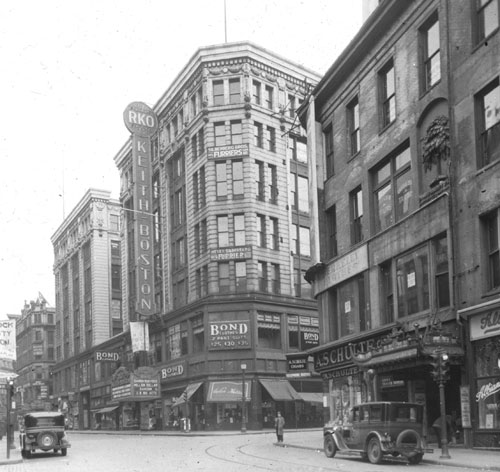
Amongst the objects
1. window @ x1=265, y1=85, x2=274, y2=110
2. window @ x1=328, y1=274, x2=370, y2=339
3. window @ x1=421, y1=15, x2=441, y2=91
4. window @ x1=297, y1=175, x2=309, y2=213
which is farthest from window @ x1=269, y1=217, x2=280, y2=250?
window @ x1=421, y1=15, x2=441, y2=91

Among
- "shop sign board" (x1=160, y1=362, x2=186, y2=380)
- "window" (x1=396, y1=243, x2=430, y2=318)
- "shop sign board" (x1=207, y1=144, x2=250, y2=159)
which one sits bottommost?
"shop sign board" (x1=160, y1=362, x2=186, y2=380)

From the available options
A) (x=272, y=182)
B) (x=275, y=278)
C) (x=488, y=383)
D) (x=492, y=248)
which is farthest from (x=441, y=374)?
(x=272, y=182)

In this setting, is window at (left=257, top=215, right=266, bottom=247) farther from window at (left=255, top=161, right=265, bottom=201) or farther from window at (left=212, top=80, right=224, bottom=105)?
window at (left=212, top=80, right=224, bottom=105)

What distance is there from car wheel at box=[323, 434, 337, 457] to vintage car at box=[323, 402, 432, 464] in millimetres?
397

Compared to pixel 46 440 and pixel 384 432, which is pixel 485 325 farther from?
pixel 46 440

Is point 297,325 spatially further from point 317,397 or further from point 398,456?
point 398,456

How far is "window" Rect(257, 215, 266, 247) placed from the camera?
59906 millimetres

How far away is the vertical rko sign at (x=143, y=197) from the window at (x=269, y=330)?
11.1 meters

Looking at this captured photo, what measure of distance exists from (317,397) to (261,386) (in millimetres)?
4976

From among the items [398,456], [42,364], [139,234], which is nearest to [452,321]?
[398,456]

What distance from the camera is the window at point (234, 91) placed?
60.9 meters

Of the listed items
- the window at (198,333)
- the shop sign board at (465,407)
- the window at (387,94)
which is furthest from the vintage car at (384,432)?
the window at (198,333)

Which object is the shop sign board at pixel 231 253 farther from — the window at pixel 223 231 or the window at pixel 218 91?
the window at pixel 218 91

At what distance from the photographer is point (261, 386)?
57.9 meters
